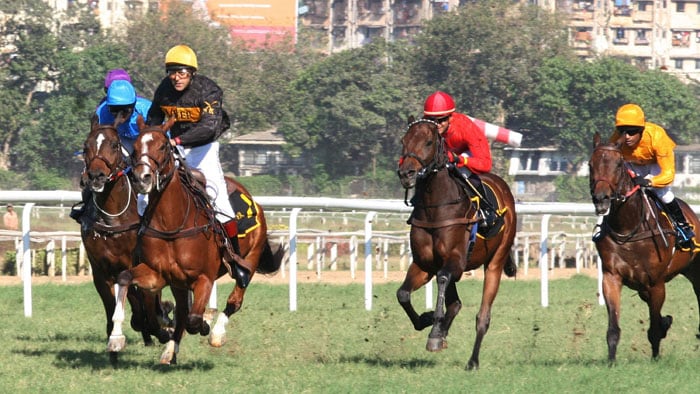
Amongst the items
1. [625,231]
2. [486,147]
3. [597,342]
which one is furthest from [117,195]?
[597,342]

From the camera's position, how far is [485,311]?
1112 centimetres

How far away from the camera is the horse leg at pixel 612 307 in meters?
10.7

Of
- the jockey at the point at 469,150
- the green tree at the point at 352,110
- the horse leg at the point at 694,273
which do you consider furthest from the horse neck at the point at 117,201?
the green tree at the point at 352,110

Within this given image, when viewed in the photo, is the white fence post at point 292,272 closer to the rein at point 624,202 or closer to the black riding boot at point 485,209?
the black riding boot at point 485,209

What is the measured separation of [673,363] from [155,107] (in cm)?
404

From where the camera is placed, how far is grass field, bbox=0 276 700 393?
9.41 meters

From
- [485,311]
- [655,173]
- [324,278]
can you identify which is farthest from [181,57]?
[324,278]

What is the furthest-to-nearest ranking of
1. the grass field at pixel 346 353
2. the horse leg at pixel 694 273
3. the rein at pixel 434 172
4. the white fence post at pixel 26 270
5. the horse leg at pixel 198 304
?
1. the white fence post at pixel 26 270
2. the horse leg at pixel 694 273
3. the rein at pixel 434 172
4. the horse leg at pixel 198 304
5. the grass field at pixel 346 353

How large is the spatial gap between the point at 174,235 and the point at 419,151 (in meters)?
1.74

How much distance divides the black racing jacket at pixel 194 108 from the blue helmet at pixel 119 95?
17 cm

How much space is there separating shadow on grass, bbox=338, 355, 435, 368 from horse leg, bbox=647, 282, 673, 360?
5.45 ft

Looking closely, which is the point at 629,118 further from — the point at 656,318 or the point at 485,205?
the point at 656,318

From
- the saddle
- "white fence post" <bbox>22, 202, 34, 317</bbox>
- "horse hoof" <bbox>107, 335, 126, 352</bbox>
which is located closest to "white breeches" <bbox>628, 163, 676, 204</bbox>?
the saddle

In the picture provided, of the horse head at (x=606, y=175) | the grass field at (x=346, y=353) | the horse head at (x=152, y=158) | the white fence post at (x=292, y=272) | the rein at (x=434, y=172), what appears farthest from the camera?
the white fence post at (x=292, y=272)
